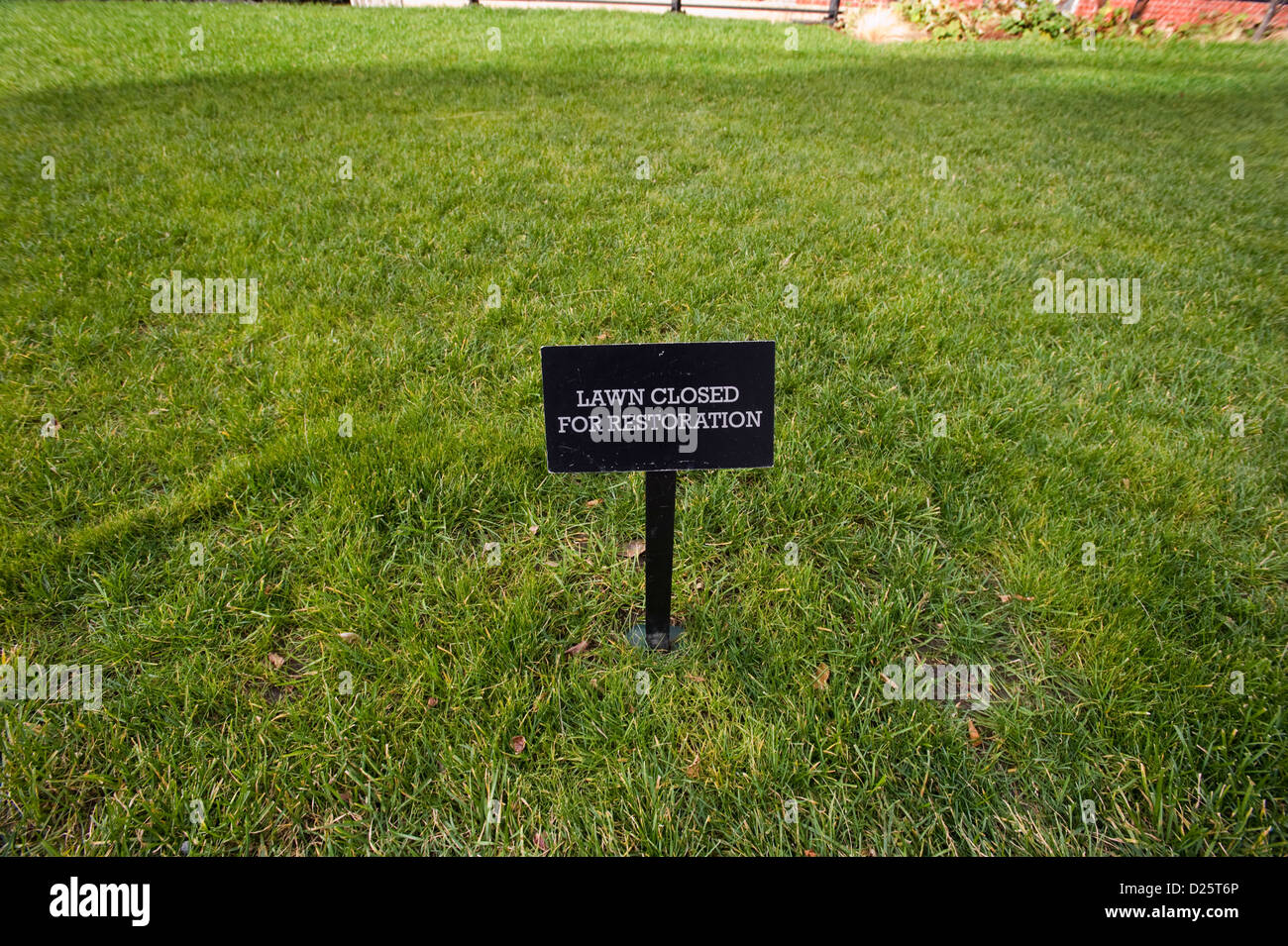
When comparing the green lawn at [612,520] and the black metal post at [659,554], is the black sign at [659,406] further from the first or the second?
the green lawn at [612,520]

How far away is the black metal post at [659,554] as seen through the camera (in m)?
1.77

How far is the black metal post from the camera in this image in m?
1.77

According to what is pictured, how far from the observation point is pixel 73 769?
5.55ft

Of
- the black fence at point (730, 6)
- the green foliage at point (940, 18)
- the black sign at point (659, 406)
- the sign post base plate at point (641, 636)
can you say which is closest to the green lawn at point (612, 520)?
the sign post base plate at point (641, 636)

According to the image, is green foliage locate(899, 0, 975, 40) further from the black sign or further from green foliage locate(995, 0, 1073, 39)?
the black sign

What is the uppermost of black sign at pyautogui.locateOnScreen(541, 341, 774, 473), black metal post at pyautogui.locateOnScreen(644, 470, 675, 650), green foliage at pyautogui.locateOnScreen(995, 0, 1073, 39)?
green foliage at pyautogui.locateOnScreen(995, 0, 1073, 39)

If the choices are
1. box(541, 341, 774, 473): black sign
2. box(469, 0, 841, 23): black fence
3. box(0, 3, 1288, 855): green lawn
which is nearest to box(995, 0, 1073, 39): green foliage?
box(469, 0, 841, 23): black fence

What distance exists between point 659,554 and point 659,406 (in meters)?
0.47

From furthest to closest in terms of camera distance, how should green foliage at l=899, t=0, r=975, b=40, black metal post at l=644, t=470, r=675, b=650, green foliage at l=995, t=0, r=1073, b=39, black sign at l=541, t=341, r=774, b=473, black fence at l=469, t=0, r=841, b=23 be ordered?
black fence at l=469, t=0, r=841, b=23
green foliage at l=899, t=0, r=975, b=40
green foliage at l=995, t=0, r=1073, b=39
black metal post at l=644, t=470, r=675, b=650
black sign at l=541, t=341, r=774, b=473

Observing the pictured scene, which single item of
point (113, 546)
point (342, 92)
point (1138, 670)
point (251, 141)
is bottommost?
point (1138, 670)

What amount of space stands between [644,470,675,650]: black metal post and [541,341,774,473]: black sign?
95mm

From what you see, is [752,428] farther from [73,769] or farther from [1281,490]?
[1281,490]
